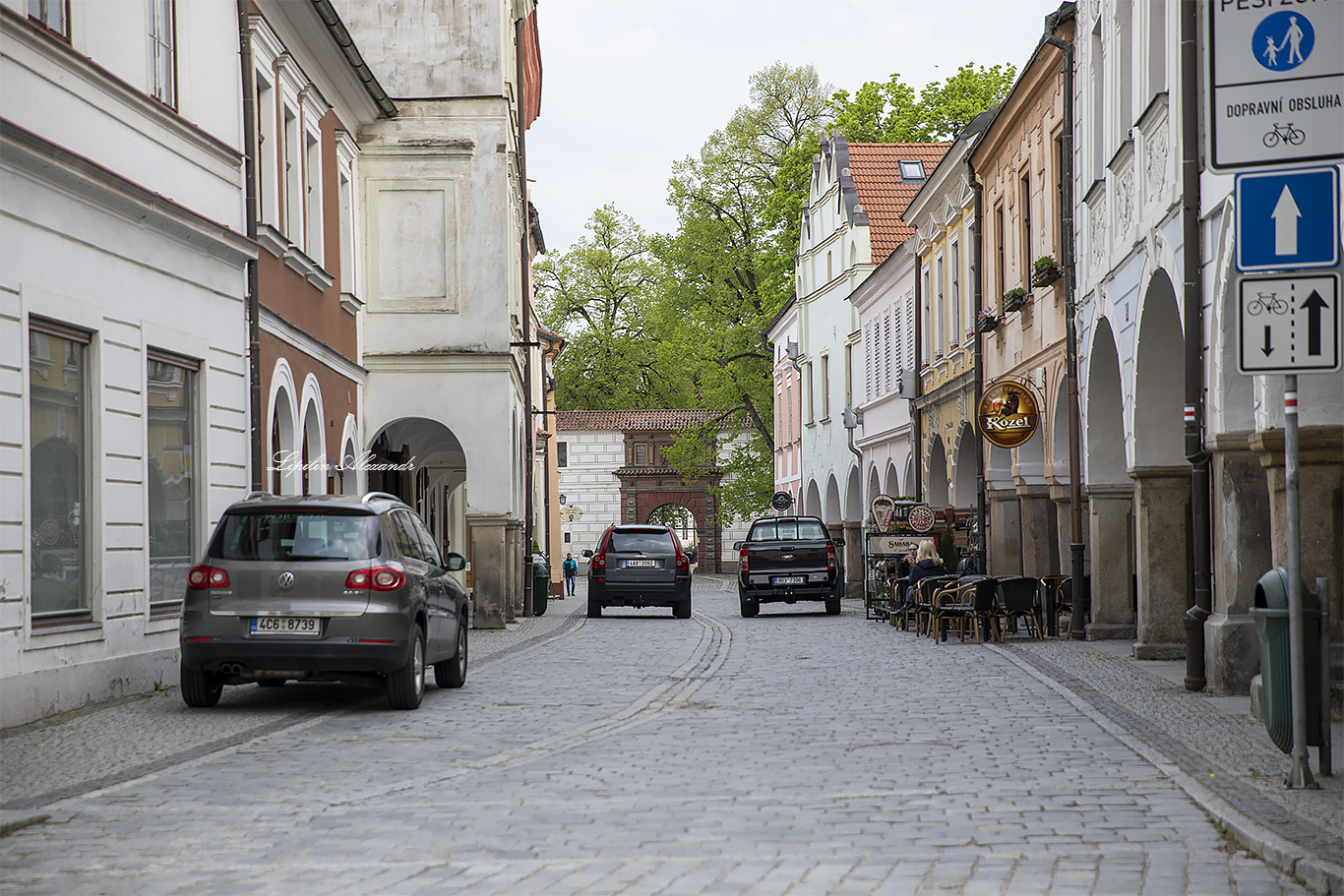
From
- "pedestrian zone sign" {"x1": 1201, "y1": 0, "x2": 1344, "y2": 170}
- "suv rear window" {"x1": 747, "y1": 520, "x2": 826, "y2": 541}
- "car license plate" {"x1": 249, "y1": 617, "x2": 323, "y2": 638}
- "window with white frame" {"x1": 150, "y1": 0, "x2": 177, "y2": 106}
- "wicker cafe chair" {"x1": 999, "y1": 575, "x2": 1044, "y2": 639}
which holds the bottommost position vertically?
"wicker cafe chair" {"x1": 999, "y1": 575, "x2": 1044, "y2": 639}

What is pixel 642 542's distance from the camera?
30.5m

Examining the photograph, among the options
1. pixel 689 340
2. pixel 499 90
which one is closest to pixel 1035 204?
pixel 499 90

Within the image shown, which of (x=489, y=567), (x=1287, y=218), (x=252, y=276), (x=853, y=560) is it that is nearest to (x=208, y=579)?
(x=252, y=276)

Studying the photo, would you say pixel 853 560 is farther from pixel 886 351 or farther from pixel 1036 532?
pixel 1036 532

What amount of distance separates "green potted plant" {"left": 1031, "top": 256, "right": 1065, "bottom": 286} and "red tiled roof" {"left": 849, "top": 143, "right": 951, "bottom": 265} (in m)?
22.6

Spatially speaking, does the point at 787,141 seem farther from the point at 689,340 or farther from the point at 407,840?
the point at 407,840

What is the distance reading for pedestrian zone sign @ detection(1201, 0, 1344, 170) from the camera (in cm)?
812

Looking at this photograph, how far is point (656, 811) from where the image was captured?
804 centimetres

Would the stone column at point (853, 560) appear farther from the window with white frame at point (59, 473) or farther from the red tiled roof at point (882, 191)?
the window with white frame at point (59, 473)

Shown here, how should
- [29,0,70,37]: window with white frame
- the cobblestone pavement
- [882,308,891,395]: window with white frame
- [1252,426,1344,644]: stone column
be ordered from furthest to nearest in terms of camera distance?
[882,308,891,395]: window with white frame < [29,0,70,37]: window with white frame < [1252,426,1344,644]: stone column < the cobblestone pavement

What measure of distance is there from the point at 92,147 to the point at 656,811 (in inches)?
327

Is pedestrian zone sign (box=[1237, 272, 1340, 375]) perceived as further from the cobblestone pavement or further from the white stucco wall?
the white stucco wall

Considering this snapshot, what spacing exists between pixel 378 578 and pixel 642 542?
709 inches

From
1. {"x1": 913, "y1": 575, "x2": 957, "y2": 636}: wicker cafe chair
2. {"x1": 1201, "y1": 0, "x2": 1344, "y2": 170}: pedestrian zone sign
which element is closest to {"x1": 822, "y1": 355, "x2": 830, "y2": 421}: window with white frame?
{"x1": 913, "y1": 575, "x2": 957, "y2": 636}: wicker cafe chair
